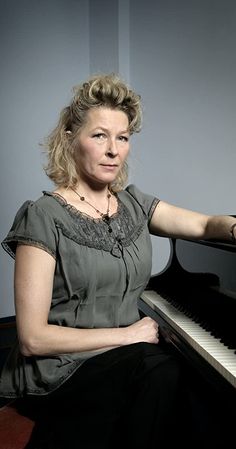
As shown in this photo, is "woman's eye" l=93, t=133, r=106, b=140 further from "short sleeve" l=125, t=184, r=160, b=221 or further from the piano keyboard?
the piano keyboard

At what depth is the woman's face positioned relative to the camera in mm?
1471

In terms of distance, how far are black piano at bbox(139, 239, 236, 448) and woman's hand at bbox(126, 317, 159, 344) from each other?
0.09m

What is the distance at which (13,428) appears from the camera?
1267mm

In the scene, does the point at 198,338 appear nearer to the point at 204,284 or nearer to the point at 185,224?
the point at 204,284

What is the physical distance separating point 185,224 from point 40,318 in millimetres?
662

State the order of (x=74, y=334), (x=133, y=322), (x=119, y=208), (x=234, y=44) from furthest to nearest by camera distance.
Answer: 1. (x=234, y=44)
2. (x=119, y=208)
3. (x=133, y=322)
4. (x=74, y=334)

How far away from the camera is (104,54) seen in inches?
156

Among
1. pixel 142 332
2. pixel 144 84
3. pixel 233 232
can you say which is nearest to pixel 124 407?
pixel 142 332

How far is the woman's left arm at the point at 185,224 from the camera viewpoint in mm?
1612

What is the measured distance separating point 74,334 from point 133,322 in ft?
0.87

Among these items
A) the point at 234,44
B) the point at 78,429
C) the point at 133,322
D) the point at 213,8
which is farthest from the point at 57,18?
the point at 78,429

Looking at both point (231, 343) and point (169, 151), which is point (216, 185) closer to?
point (169, 151)

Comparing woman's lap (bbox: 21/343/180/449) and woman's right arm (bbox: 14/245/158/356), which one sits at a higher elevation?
woman's right arm (bbox: 14/245/158/356)

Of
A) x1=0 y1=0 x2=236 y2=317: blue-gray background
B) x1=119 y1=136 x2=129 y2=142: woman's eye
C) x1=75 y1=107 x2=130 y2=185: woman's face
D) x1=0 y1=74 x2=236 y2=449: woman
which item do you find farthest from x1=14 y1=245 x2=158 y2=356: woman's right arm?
x1=0 y1=0 x2=236 y2=317: blue-gray background
